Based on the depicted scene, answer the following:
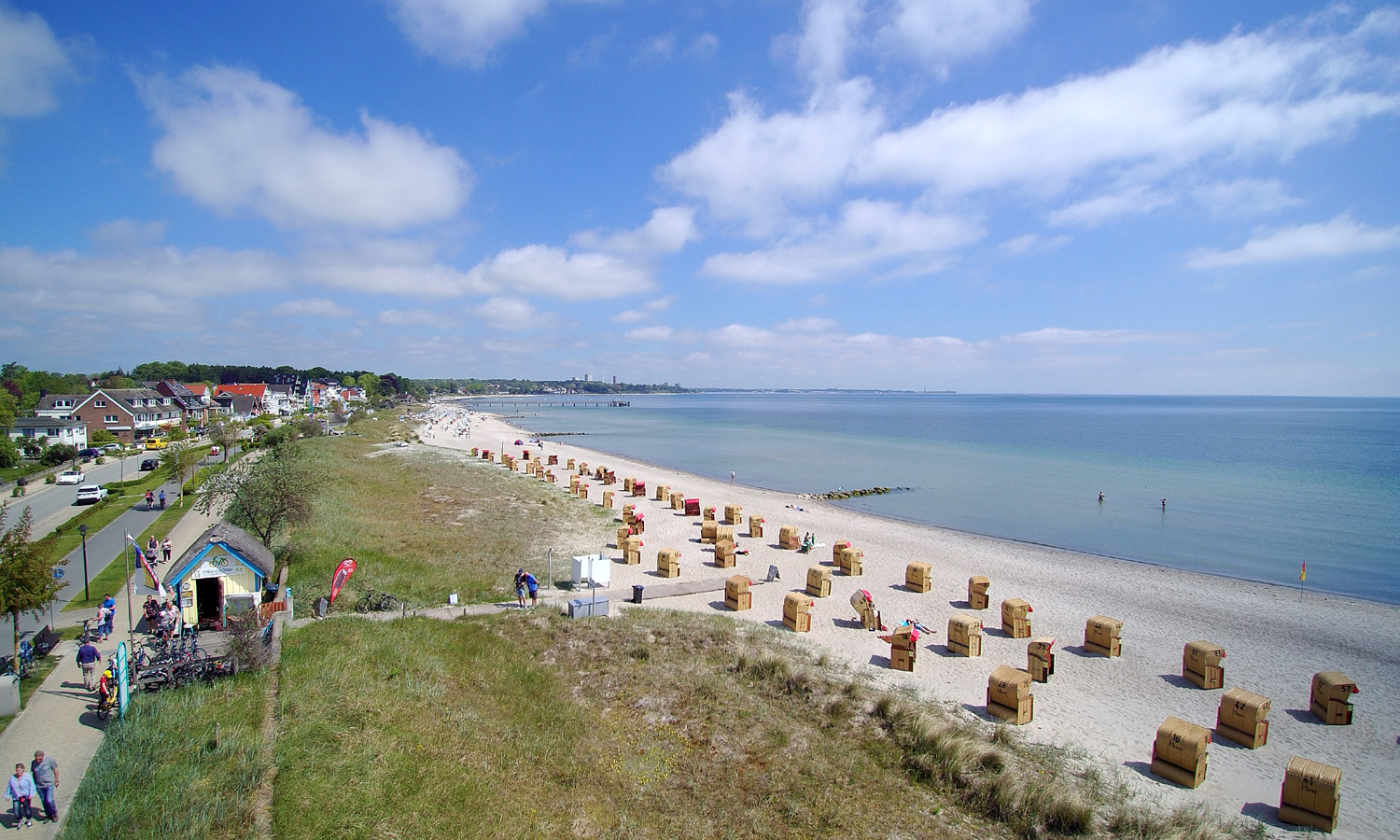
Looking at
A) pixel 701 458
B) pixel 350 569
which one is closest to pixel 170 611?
pixel 350 569

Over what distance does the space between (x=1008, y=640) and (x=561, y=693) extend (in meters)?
12.7

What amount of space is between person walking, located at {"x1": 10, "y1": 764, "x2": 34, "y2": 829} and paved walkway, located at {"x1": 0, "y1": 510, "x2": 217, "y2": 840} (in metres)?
0.14

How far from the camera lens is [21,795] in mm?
7738

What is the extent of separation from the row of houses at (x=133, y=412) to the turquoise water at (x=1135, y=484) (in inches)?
1915

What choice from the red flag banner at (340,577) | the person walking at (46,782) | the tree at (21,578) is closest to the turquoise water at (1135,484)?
the red flag banner at (340,577)

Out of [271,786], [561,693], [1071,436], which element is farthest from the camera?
[1071,436]

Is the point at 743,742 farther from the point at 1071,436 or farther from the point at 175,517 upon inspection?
the point at 1071,436

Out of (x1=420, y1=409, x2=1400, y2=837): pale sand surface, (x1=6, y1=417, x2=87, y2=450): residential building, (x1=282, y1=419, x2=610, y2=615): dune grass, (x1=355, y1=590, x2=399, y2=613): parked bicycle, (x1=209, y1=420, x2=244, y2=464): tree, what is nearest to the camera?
(x1=420, y1=409, x2=1400, y2=837): pale sand surface

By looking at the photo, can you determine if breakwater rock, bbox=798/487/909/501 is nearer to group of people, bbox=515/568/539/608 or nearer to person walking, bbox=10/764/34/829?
group of people, bbox=515/568/539/608

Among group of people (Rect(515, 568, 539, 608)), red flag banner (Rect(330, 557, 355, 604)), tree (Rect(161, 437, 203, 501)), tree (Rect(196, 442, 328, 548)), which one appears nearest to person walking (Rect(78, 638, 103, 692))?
red flag banner (Rect(330, 557, 355, 604))

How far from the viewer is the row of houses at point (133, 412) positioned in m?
57.8

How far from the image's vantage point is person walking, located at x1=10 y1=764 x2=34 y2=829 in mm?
7680

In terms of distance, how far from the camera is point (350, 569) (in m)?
16.5

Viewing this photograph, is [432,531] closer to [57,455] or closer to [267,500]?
[267,500]
